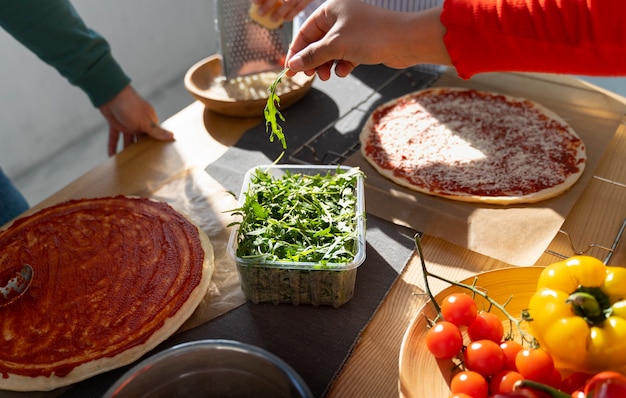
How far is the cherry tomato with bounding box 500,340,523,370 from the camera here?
4.22 ft

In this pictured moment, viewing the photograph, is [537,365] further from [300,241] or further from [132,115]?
[132,115]

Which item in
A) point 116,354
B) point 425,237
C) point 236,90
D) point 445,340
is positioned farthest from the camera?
point 236,90

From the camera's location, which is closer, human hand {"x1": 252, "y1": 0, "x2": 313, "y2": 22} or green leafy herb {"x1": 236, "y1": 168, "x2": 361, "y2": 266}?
green leafy herb {"x1": 236, "y1": 168, "x2": 361, "y2": 266}

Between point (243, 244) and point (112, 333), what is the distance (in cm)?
42

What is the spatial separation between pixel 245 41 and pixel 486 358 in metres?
1.73

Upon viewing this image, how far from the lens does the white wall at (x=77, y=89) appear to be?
3.98 m

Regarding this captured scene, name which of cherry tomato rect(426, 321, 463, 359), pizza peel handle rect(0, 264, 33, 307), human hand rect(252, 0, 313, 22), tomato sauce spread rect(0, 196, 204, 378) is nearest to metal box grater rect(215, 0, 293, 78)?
human hand rect(252, 0, 313, 22)

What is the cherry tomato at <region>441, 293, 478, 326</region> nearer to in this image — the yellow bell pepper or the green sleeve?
the yellow bell pepper

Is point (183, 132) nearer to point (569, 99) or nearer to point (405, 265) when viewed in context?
point (405, 265)

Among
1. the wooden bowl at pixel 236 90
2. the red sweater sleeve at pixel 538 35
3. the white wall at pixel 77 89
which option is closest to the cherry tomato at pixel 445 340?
the red sweater sleeve at pixel 538 35

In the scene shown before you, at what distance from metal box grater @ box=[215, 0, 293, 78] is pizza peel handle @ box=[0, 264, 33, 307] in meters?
1.21

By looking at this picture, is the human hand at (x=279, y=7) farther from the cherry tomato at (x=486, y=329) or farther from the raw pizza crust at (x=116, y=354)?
the cherry tomato at (x=486, y=329)

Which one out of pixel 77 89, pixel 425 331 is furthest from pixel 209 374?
pixel 77 89

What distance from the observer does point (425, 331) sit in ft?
4.58
